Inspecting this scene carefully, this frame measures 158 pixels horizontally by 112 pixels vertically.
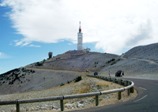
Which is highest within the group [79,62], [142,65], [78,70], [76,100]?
[79,62]

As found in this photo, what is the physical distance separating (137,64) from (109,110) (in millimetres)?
99192

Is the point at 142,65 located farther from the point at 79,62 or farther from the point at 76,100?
the point at 76,100

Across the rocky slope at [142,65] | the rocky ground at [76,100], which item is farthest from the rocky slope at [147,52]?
the rocky ground at [76,100]

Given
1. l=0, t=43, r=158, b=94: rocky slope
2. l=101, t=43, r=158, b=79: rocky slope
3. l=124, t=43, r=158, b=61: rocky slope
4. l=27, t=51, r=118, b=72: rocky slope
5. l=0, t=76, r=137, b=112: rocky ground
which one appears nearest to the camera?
l=0, t=76, r=137, b=112: rocky ground

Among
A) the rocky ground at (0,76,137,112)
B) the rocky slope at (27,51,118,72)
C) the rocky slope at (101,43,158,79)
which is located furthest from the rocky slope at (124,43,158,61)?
the rocky ground at (0,76,137,112)

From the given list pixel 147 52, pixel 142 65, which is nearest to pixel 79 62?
pixel 147 52

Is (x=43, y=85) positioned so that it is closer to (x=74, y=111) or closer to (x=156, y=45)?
(x=156, y=45)

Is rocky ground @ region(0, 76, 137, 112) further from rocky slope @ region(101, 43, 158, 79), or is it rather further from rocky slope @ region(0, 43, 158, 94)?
rocky slope @ region(101, 43, 158, 79)

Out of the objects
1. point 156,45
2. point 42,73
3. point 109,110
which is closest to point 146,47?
point 156,45

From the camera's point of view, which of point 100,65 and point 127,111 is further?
point 100,65

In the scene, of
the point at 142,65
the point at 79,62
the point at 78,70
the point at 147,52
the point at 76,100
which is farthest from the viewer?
the point at 79,62

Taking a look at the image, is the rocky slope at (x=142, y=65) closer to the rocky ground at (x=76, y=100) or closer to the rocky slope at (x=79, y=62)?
the rocky slope at (x=79, y=62)

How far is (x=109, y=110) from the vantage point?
17.7 metres

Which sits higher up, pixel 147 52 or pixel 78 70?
pixel 147 52
